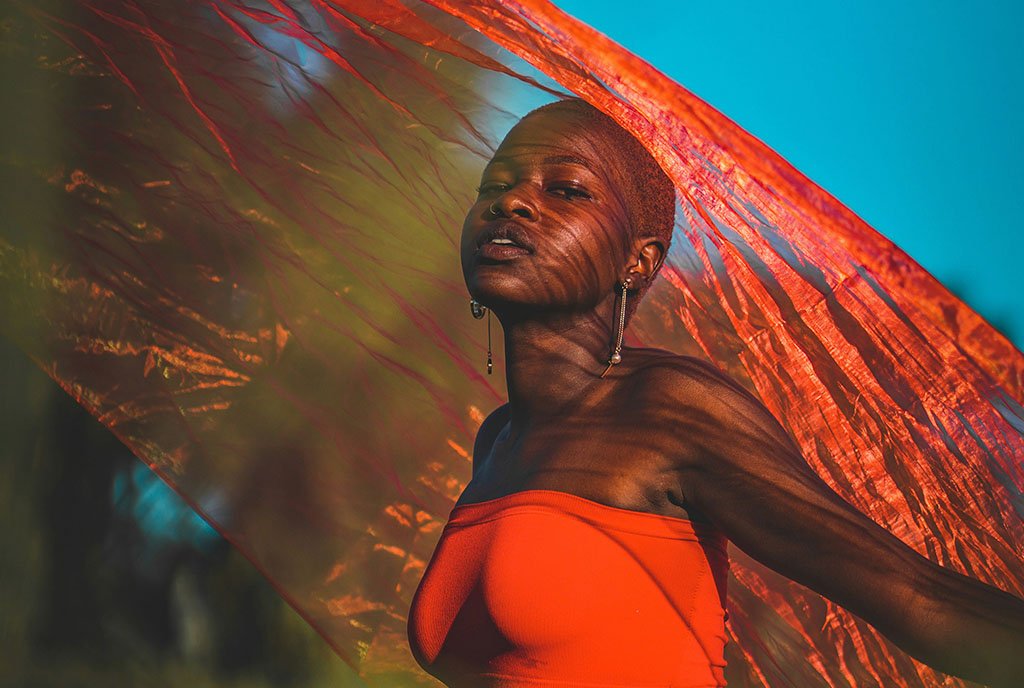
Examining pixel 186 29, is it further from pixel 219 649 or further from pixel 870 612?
pixel 219 649

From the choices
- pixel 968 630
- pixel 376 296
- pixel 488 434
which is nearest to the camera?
pixel 968 630

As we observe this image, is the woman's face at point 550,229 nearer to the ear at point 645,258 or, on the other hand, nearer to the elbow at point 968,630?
the ear at point 645,258

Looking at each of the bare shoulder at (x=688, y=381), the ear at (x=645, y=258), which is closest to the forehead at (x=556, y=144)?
the ear at (x=645, y=258)

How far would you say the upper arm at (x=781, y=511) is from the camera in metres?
1.12

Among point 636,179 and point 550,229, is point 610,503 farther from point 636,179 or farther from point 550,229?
point 636,179

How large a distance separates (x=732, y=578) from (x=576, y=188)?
2.66ft

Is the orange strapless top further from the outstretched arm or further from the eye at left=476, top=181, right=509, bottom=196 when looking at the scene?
the eye at left=476, top=181, right=509, bottom=196

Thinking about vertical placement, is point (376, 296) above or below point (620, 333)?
below

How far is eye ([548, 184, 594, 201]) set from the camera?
1548 mm

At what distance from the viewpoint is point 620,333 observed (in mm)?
1555

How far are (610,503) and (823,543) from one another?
0.89 ft

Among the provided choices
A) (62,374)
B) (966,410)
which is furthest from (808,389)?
(62,374)

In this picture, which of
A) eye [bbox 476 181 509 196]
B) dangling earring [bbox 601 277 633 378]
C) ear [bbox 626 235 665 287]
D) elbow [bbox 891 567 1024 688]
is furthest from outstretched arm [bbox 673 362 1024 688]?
eye [bbox 476 181 509 196]

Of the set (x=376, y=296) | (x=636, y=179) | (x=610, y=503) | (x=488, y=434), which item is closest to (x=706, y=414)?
(x=610, y=503)
